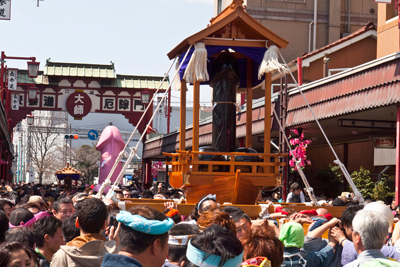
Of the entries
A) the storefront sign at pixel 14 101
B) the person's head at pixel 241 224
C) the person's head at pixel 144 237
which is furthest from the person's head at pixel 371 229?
the storefront sign at pixel 14 101

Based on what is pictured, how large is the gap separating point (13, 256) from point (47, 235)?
1.40 metres

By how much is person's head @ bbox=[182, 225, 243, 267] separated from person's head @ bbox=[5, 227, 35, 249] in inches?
88.8

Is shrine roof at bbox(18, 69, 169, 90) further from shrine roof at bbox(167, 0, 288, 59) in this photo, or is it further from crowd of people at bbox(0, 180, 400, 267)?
crowd of people at bbox(0, 180, 400, 267)

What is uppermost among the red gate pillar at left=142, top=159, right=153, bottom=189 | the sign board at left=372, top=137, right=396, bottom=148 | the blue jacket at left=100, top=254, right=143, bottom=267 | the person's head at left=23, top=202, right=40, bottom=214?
the sign board at left=372, top=137, right=396, bottom=148

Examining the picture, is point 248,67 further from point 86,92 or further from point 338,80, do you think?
point 86,92

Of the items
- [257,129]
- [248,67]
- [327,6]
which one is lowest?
[257,129]

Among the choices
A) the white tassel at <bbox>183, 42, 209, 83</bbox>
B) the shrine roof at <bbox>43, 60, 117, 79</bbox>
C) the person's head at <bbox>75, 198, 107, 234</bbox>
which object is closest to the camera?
the person's head at <bbox>75, 198, 107, 234</bbox>

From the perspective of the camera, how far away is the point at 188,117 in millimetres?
82750

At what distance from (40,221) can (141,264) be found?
2684 mm

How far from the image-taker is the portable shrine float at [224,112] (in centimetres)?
997

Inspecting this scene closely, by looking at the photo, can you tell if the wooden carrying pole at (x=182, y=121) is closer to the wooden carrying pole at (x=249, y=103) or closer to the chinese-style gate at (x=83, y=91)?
the wooden carrying pole at (x=249, y=103)

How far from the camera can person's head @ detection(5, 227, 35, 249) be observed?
17.3 feet

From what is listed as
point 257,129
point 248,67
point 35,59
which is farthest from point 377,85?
point 35,59

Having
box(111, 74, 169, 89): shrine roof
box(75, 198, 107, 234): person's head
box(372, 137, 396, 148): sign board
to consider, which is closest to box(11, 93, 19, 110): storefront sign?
box(111, 74, 169, 89): shrine roof
